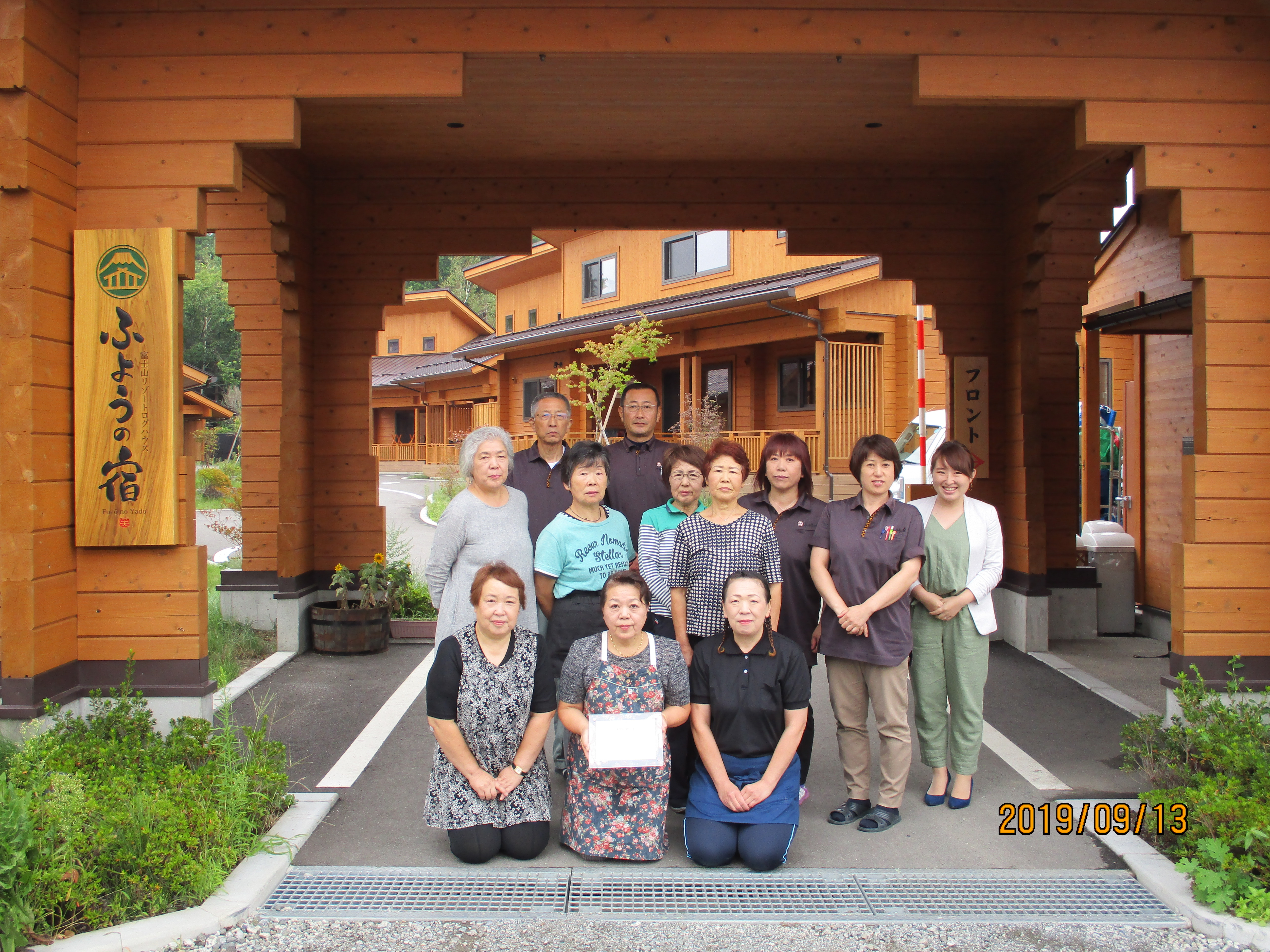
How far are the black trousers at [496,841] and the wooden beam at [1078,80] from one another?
3879 millimetres

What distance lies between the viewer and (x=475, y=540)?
163 inches

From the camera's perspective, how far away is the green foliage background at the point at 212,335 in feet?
153

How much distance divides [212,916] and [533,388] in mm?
21428

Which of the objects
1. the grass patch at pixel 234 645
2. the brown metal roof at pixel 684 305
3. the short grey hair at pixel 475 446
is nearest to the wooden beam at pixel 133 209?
the short grey hair at pixel 475 446

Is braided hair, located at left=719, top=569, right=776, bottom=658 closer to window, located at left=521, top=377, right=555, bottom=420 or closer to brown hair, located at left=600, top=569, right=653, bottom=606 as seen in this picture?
brown hair, located at left=600, top=569, right=653, bottom=606

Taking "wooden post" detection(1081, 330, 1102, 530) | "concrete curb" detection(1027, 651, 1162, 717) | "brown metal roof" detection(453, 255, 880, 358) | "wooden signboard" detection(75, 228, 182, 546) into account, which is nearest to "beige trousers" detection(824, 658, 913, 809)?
"concrete curb" detection(1027, 651, 1162, 717)

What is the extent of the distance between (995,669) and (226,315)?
50315mm

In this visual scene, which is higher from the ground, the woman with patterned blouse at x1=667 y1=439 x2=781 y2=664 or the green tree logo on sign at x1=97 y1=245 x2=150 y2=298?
the green tree logo on sign at x1=97 y1=245 x2=150 y2=298

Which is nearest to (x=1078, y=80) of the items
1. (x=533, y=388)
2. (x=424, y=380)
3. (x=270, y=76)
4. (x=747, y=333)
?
(x=270, y=76)

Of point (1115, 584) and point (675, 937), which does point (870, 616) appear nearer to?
point (675, 937)

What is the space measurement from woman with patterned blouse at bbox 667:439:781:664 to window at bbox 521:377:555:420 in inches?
753

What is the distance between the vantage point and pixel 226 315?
49.8m

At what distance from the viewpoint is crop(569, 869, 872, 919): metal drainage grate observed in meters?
3.36

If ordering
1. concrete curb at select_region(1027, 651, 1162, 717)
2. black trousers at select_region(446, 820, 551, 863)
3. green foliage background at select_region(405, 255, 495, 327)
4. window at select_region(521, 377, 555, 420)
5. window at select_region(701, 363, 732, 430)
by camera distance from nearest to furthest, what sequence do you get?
black trousers at select_region(446, 820, 551, 863)
concrete curb at select_region(1027, 651, 1162, 717)
window at select_region(701, 363, 732, 430)
window at select_region(521, 377, 555, 420)
green foliage background at select_region(405, 255, 495, 327)
